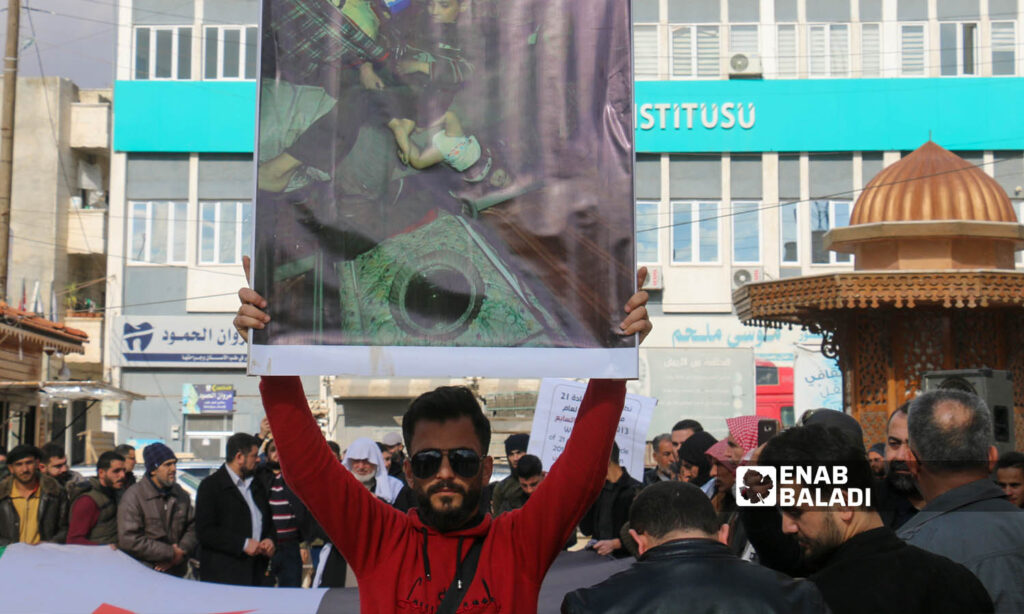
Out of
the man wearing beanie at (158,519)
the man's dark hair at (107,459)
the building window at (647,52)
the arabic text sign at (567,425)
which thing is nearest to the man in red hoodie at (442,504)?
the man wearing beanie at (158,519)

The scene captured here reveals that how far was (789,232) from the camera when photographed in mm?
33031

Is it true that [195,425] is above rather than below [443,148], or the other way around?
below

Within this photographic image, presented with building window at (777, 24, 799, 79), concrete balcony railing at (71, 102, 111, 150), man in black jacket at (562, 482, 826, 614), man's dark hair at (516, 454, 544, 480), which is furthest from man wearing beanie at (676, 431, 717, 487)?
concrete balcony railing at (71, 102, 111, 150)

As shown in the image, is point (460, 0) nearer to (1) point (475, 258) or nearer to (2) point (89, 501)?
(1) point (475, 258)

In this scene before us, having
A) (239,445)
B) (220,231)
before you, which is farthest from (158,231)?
(239,445)

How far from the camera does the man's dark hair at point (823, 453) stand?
128 inches

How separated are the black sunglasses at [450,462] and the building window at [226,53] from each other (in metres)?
32.8

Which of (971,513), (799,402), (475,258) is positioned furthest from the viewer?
(799,402)

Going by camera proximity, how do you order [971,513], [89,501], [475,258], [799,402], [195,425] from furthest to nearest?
[195,425], [799,402], [89,501], [971,513], [475,258]

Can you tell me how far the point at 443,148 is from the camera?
334 centimetres

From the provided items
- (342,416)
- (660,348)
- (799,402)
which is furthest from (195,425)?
(799,402)

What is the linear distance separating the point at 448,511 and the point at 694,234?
30.6m

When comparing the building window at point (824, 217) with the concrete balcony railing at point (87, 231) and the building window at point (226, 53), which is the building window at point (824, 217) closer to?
the building window at point (226, 53)

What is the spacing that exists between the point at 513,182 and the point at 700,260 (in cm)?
3035
